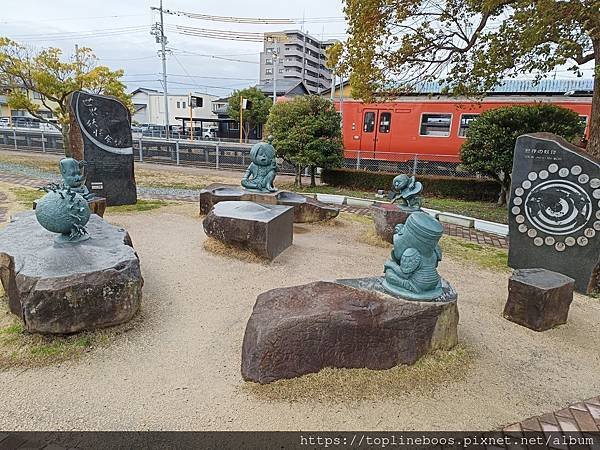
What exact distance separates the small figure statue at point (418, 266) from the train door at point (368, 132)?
11.3 meters

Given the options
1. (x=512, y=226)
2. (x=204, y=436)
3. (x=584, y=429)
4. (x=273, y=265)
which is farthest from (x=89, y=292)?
(x=512, y=226)

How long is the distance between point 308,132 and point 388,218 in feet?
19.1

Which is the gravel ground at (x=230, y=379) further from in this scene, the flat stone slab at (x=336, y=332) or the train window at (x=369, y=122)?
the train window at (x=369, y=122)

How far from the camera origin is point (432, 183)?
12.4m

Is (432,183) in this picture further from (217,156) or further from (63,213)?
(63,213)

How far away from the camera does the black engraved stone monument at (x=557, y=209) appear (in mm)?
5020

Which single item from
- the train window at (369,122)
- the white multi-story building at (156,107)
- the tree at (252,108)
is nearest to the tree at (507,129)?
the train window at (369,122)

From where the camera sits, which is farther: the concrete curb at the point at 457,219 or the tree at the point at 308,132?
the tree at the point at 308,132

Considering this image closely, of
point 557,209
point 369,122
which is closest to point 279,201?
point 557,209

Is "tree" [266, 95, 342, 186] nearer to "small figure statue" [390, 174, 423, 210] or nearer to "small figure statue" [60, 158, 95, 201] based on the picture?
"small figure statue" [390, 174, 423, 210]

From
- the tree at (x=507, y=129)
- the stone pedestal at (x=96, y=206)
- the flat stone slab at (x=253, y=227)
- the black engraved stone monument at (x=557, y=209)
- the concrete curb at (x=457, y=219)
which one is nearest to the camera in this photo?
the black engraved stone monument at (x=557, y=209)

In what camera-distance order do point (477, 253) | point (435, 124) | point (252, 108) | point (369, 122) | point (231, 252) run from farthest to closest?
point (252, 108) → point (369, 122) → point (435, 124) → point (477, 253) → point (231, 252)

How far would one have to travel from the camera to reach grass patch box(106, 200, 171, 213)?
846 cm

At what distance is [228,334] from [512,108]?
9282mm
